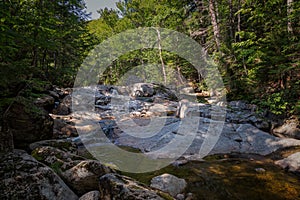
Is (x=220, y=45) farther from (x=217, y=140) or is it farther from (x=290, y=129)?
(x=217, y=140)

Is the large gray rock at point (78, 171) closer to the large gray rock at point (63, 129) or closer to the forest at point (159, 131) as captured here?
the forest at point (159, 131)

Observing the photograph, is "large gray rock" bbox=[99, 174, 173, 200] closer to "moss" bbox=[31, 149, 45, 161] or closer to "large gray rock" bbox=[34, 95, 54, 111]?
"moss" bbox=[31, 149, 45, 161]

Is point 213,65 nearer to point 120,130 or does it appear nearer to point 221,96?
point 221,96

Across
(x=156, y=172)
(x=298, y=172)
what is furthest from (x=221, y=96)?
(x=156, y=172)

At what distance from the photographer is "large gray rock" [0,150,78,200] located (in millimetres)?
2779

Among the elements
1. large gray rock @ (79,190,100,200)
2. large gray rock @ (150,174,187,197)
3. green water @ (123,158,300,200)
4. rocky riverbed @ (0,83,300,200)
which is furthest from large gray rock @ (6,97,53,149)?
large gray rock @ (150,174,187,197)

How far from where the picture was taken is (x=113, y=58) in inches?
1307

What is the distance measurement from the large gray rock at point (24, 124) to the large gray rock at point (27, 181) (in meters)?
2.46

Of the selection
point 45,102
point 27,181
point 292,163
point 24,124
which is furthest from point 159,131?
point 45,102

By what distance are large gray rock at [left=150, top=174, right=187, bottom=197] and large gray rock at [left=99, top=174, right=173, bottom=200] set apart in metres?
1.25

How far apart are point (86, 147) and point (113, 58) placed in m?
27.5

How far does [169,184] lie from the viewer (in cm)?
417

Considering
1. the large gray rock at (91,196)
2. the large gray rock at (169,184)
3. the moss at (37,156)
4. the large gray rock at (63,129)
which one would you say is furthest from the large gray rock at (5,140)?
the large gray rock at (63,129)

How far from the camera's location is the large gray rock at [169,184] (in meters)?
4.05
